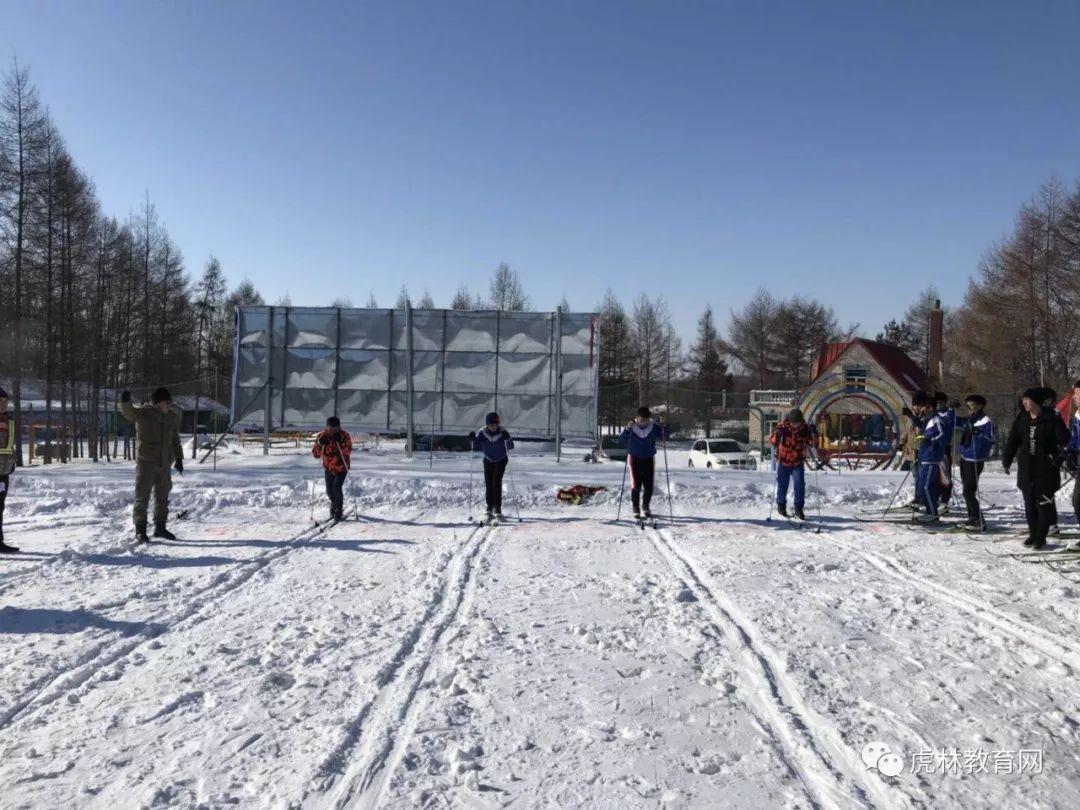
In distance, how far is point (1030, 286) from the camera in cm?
3316

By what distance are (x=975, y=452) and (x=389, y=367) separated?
46.3ft

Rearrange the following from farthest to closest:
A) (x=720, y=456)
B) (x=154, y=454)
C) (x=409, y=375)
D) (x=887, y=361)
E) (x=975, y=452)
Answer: (x=887, y=361)
(x=720, y=456)
(x=409, y=375)
(x=975, y=452)
(x=154, y=454)

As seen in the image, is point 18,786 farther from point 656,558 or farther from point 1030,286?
point 1030,286

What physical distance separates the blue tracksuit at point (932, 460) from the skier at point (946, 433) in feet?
0.07

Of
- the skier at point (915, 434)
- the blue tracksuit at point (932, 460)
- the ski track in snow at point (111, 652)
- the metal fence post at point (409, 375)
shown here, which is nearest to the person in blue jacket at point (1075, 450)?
the blue tracksuit at point (932, 460)

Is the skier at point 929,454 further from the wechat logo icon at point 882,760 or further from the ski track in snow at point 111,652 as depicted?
the ski track in snow at point 111,652

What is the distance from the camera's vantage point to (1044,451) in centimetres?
911

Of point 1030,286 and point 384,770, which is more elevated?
point 1030,286

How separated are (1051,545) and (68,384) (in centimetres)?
2615

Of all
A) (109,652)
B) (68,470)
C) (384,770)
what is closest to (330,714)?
(384,770)

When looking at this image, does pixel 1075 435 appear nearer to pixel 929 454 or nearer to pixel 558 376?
pixel 929 454

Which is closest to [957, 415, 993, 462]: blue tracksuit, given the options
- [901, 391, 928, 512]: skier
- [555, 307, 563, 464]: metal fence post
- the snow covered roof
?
[901, 391, 928, 512]: skier

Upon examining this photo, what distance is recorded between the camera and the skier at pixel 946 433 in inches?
445

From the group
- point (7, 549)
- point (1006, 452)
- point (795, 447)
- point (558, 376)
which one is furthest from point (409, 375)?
point (1006, 452)
